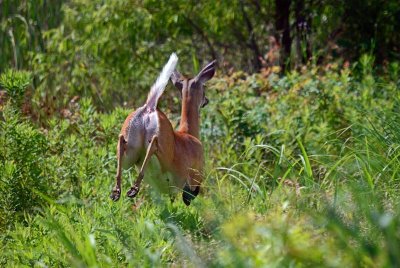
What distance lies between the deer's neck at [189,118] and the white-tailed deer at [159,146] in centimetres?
20

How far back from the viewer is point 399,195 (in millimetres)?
4824

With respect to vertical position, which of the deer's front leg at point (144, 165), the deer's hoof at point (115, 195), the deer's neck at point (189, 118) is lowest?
the deer's neck at point (189, 118)

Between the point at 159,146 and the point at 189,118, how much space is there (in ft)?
3.81

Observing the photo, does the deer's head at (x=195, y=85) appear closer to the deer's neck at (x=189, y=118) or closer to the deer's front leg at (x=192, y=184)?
the deer's neck at (x=189, y=118)

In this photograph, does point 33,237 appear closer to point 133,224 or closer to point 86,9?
point 133,224

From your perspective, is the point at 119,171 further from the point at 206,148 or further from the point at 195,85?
the point at 206,148

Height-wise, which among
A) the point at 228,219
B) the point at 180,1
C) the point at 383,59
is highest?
the point at 228,219

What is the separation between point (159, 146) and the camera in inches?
239

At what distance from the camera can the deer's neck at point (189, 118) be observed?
7.16 m

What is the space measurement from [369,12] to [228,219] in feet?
26.4

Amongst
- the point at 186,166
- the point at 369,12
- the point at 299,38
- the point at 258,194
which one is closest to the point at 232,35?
the point at 299,38

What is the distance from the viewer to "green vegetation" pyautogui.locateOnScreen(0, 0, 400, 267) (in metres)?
3.94

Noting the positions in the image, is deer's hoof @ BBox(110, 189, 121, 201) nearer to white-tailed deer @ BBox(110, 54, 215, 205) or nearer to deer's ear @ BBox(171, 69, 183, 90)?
white-tailed deer @ BBox(110, 54, 215, 205)

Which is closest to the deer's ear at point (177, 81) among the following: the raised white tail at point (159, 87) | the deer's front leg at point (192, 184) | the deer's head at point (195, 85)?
the deer's head at point (195, 85)
